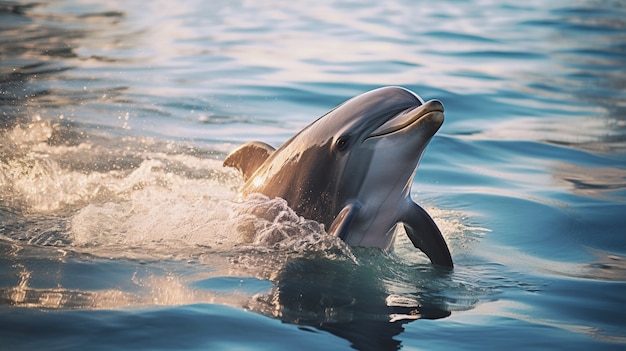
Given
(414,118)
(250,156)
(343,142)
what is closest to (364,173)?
(343,142)

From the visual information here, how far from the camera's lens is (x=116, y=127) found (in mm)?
11086

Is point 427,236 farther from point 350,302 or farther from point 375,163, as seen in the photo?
point 350,302

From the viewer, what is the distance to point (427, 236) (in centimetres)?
626

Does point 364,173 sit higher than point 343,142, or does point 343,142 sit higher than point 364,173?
point 343,142

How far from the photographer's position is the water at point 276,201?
5156 millimetres

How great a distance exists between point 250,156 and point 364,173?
1315 mm

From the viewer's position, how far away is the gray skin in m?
6.02

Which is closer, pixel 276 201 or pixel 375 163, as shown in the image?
pixel 375 163

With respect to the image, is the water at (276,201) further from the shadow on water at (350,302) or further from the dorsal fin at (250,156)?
the dorsal fin at (250,156)

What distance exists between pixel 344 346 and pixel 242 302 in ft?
2.83

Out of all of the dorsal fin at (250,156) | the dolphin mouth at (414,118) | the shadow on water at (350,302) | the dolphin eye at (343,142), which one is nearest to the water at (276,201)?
the shadow on water at (350,302)

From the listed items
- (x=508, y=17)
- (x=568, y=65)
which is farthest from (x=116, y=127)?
(x=508, y=17)

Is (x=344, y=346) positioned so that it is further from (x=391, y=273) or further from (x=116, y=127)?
(x=116, y=127)

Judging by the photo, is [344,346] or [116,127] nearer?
[344,346]
